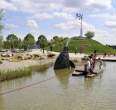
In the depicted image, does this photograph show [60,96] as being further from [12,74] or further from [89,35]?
[89,35]

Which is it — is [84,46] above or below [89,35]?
below

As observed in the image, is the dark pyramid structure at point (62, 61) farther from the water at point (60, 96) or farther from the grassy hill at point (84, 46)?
the grassy hill at point (84, 46)

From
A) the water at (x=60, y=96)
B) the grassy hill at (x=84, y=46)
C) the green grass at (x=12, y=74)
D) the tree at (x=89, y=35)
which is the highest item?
the tree at (x=89, y=35)

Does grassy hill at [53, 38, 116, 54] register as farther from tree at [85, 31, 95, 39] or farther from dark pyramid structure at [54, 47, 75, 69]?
dark pyramid structure at [54, 47, 75, 69]

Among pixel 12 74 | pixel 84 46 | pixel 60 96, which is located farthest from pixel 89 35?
pixel 60 96

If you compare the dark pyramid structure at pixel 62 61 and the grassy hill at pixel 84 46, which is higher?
the grassy hill at pixel 84 46

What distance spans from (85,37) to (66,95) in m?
107

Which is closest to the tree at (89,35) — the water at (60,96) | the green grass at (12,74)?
the green grass at (12,74)

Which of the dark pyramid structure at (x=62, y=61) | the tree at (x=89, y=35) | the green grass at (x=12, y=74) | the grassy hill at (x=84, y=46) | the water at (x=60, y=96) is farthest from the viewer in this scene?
the tree at (x=89, y=35)

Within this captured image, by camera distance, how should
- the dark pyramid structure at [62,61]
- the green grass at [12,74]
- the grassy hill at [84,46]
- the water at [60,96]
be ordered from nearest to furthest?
the water at [60,96] → the green grass at [12,74] → the dark pyramid structure at [62,61] → the grassy hill at [84,46]

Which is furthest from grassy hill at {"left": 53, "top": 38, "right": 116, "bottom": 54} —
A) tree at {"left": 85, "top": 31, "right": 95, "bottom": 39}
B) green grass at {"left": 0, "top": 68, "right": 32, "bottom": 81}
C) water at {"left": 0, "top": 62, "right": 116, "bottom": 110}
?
water at {"left": 0, "top": 62, "right": 116, "bottom": 110}

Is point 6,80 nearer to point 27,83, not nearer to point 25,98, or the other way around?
point 27,83

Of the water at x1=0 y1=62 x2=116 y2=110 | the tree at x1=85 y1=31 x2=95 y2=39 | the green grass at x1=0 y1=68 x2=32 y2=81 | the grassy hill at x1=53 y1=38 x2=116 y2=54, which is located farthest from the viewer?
the tree at x1=85 y1=31 x2=95 y2=39

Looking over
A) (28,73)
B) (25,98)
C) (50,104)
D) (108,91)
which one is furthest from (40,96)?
(28,73)
